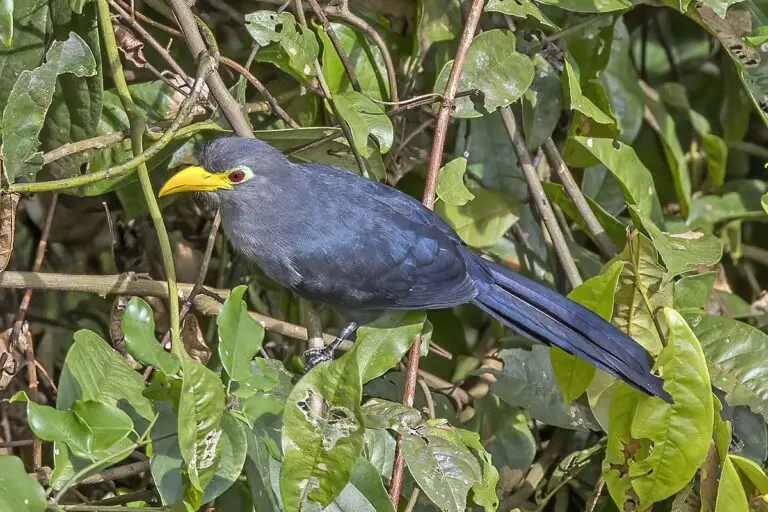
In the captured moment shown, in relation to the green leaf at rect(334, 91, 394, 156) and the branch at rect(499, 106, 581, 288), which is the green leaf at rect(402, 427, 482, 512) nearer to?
the green leaf at rect(334, 91, 394, 156)

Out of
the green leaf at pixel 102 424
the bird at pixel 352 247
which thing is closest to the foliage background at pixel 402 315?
the green leaf at pixel 102 424

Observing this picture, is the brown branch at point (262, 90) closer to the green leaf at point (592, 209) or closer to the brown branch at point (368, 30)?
the brown branch at point (368, 30)

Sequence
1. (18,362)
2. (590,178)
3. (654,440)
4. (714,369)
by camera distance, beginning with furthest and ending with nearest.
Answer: (590,178) → (18,362) → (714,369) → (654,440)

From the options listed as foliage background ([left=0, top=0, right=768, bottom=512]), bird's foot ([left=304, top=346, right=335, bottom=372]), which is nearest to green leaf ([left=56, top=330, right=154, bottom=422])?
foliage background ([left=0, top=0, right=768, bottom=512])

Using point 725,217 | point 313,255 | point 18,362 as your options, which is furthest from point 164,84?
point 725,217

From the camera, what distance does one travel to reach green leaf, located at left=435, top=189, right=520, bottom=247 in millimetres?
3422

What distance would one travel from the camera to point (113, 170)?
233cm

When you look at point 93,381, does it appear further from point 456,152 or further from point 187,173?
point 456,152

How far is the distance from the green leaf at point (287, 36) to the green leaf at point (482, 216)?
0.84 m

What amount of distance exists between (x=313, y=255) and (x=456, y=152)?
0.73 m

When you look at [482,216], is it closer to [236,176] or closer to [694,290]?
[694,290]

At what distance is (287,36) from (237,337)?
43.4 inches

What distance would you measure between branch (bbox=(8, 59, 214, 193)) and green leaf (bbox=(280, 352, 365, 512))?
798 mm

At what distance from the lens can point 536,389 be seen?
10.2 ft
